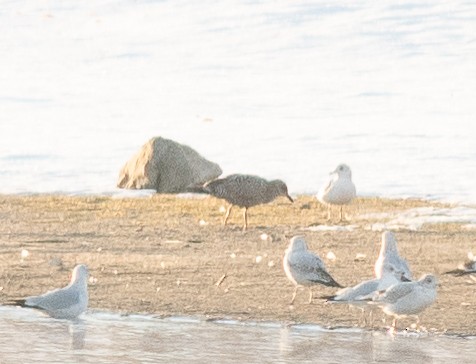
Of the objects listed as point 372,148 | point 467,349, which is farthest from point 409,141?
point 467,349

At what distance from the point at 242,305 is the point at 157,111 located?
15.2 metres

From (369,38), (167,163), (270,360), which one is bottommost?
(270,360)

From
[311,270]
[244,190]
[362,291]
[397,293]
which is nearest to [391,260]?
[311,270]

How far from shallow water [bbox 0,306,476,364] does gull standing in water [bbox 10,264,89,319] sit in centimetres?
9

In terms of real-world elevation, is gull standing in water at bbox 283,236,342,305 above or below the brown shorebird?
below

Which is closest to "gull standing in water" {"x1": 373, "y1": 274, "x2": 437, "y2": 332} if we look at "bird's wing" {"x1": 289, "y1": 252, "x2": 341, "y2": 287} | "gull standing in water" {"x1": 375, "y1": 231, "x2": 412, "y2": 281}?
"gull standing in water" {"x1": 375, "y1": 231, "x2": 412, "y2": 281}

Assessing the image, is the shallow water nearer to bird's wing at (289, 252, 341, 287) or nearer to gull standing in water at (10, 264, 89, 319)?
gull standing in water at (10, 264, 89, 319)

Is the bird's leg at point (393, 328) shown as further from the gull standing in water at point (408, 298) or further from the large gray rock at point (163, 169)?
the large gray rock at point (163, 169)

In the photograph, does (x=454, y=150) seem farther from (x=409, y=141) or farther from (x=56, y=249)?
(x=56, y=249)

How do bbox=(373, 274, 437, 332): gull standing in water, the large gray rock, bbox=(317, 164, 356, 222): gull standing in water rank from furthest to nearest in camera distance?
the large gray rock
bbox=(317, 164, 356, 222): gull standing in water
bbox=(373, 274, 437, 332): gull standing in water

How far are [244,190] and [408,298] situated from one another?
5.94m

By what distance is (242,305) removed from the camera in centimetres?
1075

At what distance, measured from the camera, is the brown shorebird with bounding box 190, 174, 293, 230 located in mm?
15570

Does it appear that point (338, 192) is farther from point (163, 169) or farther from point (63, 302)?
point (63, 302)
